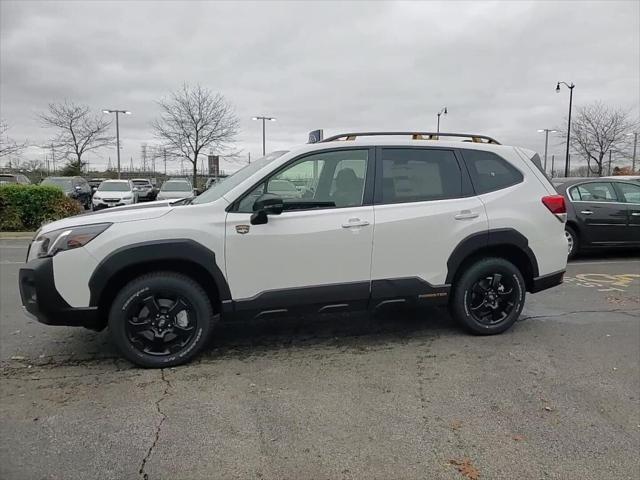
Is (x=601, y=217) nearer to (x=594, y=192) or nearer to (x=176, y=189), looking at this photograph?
(x=594, y=192)

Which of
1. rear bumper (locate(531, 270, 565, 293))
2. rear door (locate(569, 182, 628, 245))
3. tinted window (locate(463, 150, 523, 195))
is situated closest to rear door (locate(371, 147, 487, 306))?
tinted window (locate(463, 150, 523, 195))

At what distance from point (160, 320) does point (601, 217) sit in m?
8.42

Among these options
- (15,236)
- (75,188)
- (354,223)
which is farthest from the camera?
(75,188)

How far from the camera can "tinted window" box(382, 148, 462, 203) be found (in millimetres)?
4473

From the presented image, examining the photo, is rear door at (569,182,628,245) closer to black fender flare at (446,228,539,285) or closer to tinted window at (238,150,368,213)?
black fender flare at (446,228,539,285)

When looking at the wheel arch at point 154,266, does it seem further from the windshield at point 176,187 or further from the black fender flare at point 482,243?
the windshield at point 176,187

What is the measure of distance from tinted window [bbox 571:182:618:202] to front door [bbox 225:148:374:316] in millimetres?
6647

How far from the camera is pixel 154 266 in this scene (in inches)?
156

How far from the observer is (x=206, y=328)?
4012 mm

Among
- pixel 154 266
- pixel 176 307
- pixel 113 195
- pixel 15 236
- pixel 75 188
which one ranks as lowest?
pixel 15 236

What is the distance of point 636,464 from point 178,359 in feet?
10.3

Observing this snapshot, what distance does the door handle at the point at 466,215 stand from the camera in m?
4.57

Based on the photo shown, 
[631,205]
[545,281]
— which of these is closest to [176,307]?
[545,281]

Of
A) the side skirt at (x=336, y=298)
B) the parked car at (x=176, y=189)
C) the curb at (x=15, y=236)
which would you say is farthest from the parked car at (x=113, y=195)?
the side skirt at (x=336, y=298)
